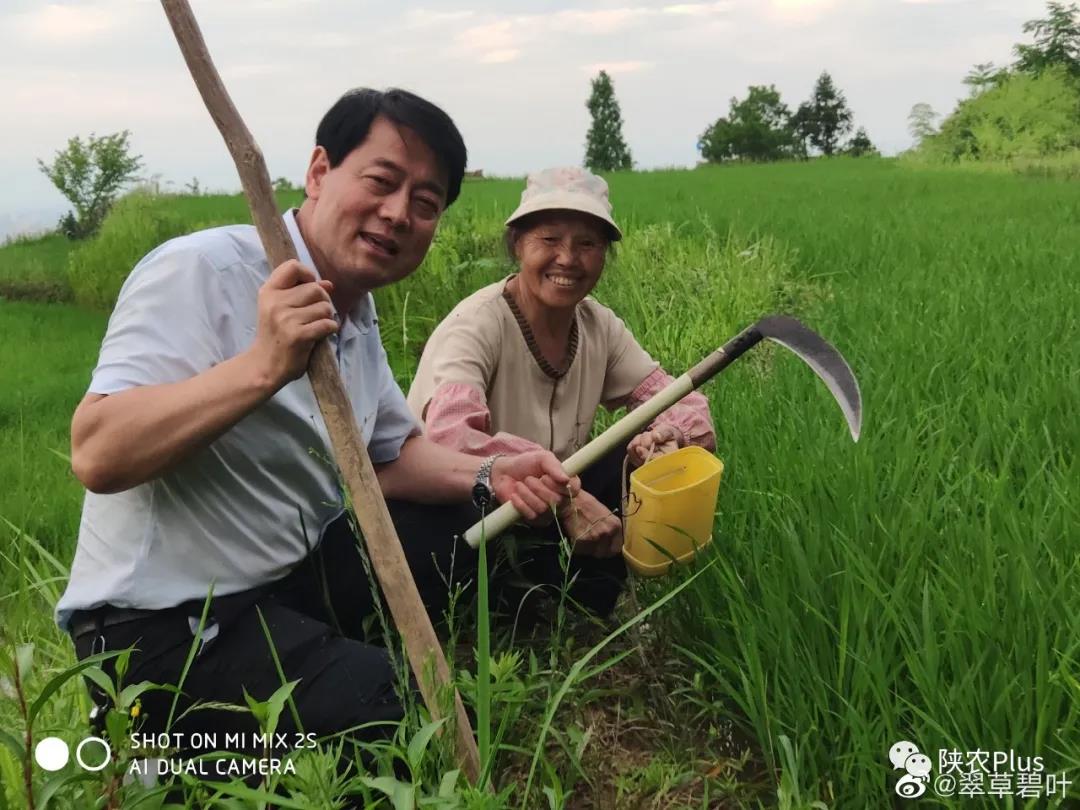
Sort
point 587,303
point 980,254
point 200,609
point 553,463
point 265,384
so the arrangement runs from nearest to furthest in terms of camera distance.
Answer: point 265,384, point 200,609, point 553,463, point 587,303, point 980,254

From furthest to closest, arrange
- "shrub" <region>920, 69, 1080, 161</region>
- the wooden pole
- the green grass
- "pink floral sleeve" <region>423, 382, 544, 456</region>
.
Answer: "shrub" <region>920, 69, 1080, 161</region> → the green grass → "pink floral sleeve" <region>423, 382, 544, 456</region> → the wooden pole

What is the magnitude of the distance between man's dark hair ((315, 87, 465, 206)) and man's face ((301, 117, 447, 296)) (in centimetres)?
1

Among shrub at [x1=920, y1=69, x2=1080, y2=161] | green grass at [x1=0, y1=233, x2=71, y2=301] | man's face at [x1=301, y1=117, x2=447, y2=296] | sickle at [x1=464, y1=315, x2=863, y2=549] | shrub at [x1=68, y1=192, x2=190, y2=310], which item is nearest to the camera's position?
sickle at [x1=464, y1=315, x2=863, y2=549]

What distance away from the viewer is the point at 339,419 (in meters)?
1.08

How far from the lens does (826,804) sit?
1.30 m

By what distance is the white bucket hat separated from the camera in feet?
6.17

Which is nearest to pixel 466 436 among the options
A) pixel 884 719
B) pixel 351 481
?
pixel 351 481

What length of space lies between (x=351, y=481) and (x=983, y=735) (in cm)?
92

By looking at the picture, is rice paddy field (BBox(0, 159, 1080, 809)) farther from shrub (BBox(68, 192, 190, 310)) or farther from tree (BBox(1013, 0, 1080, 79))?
tree (BBox(1013, 0, 1080, 79))

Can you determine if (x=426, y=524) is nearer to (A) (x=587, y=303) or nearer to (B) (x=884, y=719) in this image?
(A) (x=587, y=303)

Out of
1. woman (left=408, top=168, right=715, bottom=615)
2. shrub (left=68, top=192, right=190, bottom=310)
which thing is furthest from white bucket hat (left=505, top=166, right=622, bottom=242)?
shrub (left=68, top=192, right=190, bottom=310)

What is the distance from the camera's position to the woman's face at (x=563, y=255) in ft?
6.28
